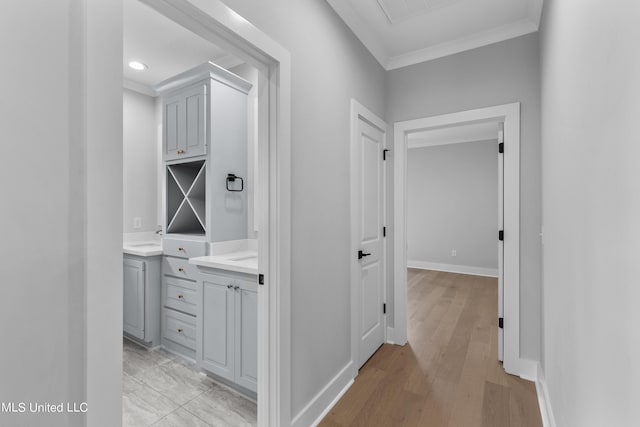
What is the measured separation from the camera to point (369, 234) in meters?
2.63

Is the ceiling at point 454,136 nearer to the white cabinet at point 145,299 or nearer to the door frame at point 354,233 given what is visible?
the door frame at point 354,233

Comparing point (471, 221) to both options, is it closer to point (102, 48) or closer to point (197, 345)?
point (197, 345)

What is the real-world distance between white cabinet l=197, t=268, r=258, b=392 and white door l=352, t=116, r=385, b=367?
0.86 metres

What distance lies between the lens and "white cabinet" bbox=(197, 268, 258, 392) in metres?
2.03

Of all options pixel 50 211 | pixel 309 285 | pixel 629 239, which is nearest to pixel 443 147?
pixel 309 285

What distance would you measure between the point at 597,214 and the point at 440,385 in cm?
188

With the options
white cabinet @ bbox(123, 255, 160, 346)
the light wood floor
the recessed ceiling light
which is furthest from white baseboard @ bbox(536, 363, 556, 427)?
the recessed ceiling light

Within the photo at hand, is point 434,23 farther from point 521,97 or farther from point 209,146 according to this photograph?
point 209,146

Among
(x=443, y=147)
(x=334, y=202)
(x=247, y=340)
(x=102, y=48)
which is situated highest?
(x=443, y=147)

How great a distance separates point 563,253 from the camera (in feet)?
4.36

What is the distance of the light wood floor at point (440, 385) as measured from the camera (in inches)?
73.5

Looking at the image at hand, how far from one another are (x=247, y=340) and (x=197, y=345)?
575 mm

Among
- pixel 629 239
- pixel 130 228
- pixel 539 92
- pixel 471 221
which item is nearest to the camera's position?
pixel 629 239

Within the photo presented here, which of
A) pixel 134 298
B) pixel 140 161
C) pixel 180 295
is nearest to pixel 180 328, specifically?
pixel 180 295
